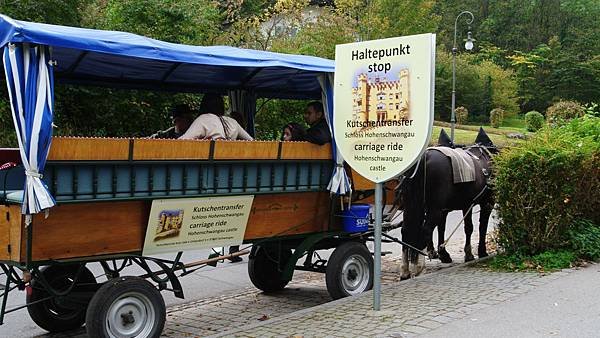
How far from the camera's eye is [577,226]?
9336 mm

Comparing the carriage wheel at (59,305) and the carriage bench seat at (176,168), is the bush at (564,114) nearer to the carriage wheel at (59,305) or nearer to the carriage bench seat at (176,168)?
the carriage bench seat at (176,168)

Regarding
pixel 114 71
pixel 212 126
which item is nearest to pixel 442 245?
pixel 212 126

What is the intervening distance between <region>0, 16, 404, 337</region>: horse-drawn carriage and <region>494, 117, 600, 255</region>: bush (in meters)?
2.27

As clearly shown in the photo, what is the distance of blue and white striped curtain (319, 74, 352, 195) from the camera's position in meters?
7.38

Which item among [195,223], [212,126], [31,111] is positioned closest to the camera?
[31,111]

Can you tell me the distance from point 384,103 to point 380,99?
0.06 metres

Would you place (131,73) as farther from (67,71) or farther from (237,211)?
(237,211)

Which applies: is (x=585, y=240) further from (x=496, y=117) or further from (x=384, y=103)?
(x=496, y=117)

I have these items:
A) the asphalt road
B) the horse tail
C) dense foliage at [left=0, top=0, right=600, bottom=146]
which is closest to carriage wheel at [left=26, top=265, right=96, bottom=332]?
the asphalt road

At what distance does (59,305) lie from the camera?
6.32 metres

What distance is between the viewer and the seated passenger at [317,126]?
7.30m

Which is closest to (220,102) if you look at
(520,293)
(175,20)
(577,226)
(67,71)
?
(67,71)

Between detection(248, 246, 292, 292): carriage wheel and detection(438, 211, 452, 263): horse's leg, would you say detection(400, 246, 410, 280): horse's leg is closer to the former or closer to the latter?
detection(438, 211, 452, 263): horse's leg

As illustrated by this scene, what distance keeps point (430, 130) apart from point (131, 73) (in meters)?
3.50
